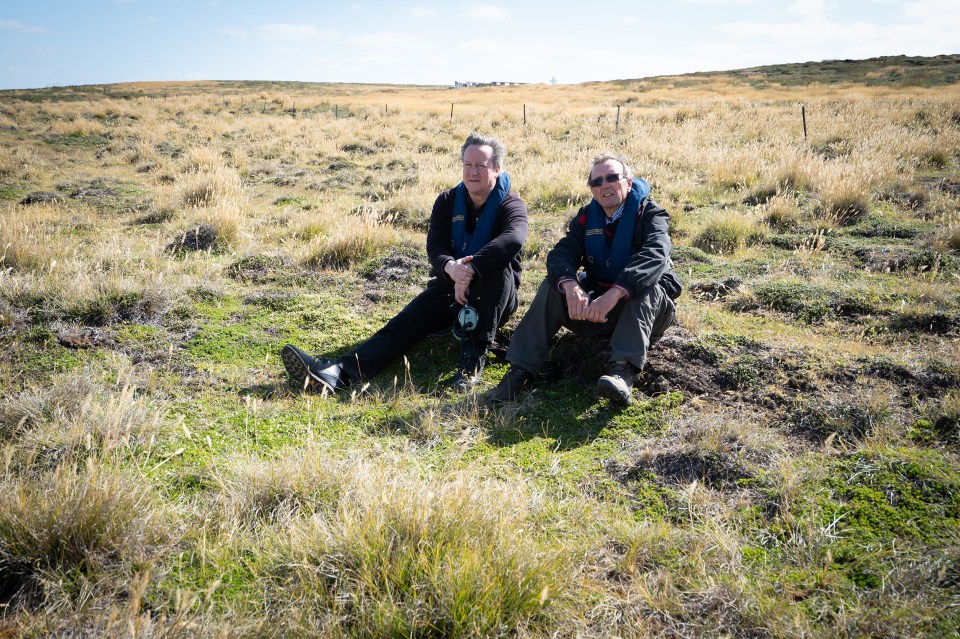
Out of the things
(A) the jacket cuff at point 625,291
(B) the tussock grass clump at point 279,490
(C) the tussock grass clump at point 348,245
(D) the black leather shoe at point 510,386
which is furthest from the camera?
→ (C) the tussock grass clump at point 348,245

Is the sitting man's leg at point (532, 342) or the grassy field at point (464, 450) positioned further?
the sitting man's leg at point (532, 342)

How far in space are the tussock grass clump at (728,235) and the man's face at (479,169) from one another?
157 inches

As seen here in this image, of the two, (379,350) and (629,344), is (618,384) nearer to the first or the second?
(629,344)

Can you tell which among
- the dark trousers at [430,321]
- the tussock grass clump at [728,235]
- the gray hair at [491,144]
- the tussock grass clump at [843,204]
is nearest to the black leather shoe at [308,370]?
the dark trousers at [430,321]

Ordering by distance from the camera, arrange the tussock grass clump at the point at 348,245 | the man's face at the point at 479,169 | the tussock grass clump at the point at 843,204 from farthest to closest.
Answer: the tussock grass clump at the point at 843,204, the tussock grass clump at the point at 348,245, the man's face at the point at 479,169

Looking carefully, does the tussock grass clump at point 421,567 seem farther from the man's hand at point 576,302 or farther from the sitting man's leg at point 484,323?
the sitting man's leg at point 484,323

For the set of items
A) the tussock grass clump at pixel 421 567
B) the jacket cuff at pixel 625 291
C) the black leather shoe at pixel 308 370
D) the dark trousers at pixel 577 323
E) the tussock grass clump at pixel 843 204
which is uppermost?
the tussock grass clump at pixel 843 204

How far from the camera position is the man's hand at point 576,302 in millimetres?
3549

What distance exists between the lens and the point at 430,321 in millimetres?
4438

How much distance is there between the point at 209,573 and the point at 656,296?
2839 mm

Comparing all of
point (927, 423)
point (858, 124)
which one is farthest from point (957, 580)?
point (858, 124)

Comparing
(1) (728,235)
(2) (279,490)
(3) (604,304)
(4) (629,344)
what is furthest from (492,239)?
(1) (728,235)

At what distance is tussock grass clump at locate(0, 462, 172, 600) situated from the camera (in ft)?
6.55

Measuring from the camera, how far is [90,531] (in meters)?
2.08
